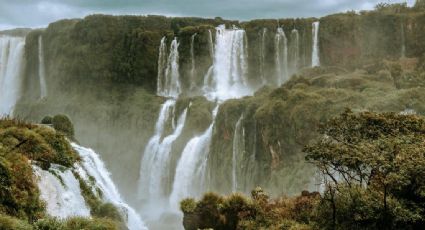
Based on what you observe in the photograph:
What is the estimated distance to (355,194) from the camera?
17.4m

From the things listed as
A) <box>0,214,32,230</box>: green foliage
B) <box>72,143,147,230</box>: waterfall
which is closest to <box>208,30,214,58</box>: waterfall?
<box>72,143,147,230</box>: waterfall

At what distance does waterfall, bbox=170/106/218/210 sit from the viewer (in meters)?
41.7

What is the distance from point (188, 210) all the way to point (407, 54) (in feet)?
Answer: 113

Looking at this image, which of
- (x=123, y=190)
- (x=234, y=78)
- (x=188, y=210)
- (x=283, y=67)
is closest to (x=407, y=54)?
(x=283, y=67)

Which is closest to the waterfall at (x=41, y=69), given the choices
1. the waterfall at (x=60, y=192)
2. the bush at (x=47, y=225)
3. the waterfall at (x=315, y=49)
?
the waterfall at (x=315, y=49)

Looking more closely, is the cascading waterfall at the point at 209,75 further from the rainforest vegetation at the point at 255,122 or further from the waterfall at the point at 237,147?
the waterfall at the point at 237,147

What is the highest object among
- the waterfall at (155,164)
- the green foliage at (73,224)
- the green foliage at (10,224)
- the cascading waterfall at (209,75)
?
the cascading waterfall at (209,75)

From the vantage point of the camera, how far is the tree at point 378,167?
16.2 m

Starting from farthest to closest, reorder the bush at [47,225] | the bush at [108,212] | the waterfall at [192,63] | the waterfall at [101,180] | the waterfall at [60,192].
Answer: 1. the waterfall at [192,63]
2. the waterfall at [101,180]
3. the bush at [108,212]
4. the waterfall at [60,192]
5. the bush at [47,225]

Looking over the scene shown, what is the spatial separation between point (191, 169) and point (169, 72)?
20.2 metres

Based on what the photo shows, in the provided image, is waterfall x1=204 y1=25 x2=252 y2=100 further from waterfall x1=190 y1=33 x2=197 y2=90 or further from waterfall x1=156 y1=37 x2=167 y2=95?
waterfall x1=156 y1=37 x2=167 y2=95

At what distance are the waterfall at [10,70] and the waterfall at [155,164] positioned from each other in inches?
1081

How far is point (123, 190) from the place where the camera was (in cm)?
4916

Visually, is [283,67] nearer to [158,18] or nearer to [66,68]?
[158,18]
